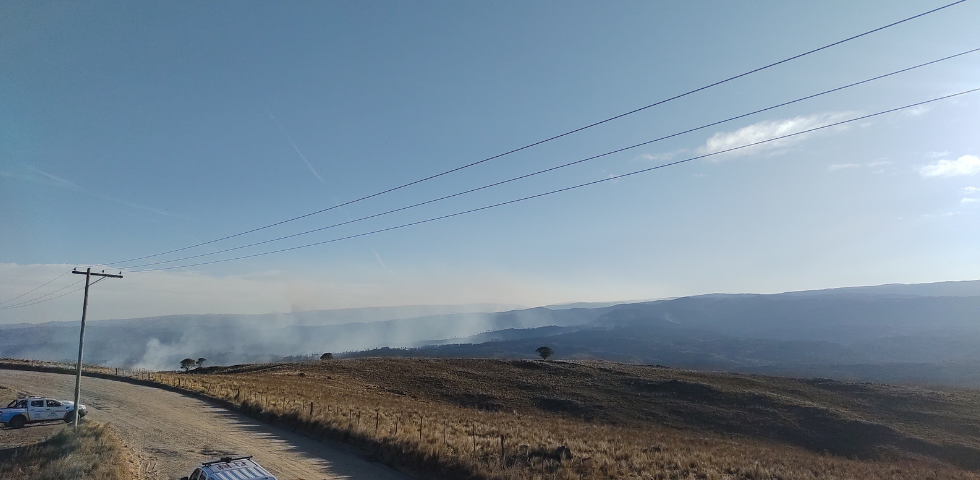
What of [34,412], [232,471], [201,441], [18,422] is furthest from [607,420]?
[18,422]

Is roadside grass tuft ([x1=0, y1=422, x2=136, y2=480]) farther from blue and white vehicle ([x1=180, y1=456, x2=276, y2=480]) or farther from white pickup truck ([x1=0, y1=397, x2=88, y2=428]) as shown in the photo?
white pickup truck ([x1=0, y1=397, x2=88, y2=428])

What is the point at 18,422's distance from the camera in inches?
1101

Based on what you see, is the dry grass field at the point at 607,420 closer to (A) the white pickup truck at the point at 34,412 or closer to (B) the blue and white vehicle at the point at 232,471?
(B) the blue and white vehicle at the point at 232,471

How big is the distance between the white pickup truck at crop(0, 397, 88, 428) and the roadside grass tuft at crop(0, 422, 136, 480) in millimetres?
7401

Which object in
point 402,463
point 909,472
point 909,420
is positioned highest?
point 402,463

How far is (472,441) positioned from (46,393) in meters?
42.1

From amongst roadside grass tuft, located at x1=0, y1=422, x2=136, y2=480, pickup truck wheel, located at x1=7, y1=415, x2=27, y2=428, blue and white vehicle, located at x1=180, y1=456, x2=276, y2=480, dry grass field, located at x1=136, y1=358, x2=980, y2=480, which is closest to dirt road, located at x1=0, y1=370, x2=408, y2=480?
roadside grass tuft, located at x1=0, y1=422, x2=136, y2=480

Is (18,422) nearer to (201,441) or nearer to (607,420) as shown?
(201,441)

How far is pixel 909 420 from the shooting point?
48.8 m

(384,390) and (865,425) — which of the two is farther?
(384,390)

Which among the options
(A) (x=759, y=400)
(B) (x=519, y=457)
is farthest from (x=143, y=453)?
(A) (x=759, y=400)

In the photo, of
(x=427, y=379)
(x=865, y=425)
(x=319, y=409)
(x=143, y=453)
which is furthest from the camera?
(x=427, y=379)

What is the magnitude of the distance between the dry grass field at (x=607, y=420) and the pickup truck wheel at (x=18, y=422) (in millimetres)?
11029

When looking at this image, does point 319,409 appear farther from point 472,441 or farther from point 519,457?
point 519,457
